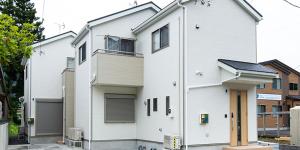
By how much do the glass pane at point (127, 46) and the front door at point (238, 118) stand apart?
484 centimetres

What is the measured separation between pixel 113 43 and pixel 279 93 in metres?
24.1

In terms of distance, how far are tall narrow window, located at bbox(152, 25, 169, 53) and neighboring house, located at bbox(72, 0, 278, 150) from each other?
4 cm

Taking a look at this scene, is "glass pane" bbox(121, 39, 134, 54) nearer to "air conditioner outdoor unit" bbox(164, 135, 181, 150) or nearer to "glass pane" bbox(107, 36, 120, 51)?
"glass pane" bbox(107, 36, 120, 51)

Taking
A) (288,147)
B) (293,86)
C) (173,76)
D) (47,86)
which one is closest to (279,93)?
(293,86)

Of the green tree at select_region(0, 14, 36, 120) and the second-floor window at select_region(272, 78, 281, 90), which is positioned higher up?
the green tree at select_region(0, 14, 36, 120)

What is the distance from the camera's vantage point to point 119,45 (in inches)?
552

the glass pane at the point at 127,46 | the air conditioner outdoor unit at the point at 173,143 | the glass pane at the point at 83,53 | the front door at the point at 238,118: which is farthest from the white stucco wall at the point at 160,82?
the glass pane at the point at 83,53

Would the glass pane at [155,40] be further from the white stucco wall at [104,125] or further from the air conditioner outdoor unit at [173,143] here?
the air conditioner outdoor unit at [173,143]

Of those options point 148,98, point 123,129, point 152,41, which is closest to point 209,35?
point 152,41

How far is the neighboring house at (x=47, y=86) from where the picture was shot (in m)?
17.8

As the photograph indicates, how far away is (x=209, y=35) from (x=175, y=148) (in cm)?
408

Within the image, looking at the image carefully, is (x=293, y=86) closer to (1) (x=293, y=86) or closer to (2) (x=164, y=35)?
(1) (x=293, y=86)

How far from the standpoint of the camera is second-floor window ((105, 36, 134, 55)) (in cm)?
1386

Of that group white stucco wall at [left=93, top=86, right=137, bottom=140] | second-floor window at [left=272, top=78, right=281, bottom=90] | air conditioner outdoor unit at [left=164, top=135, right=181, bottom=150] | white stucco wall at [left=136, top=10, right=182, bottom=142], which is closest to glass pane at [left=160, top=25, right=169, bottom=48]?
white stucco wall at [left=136, top=10, right=182, bottom=142]
